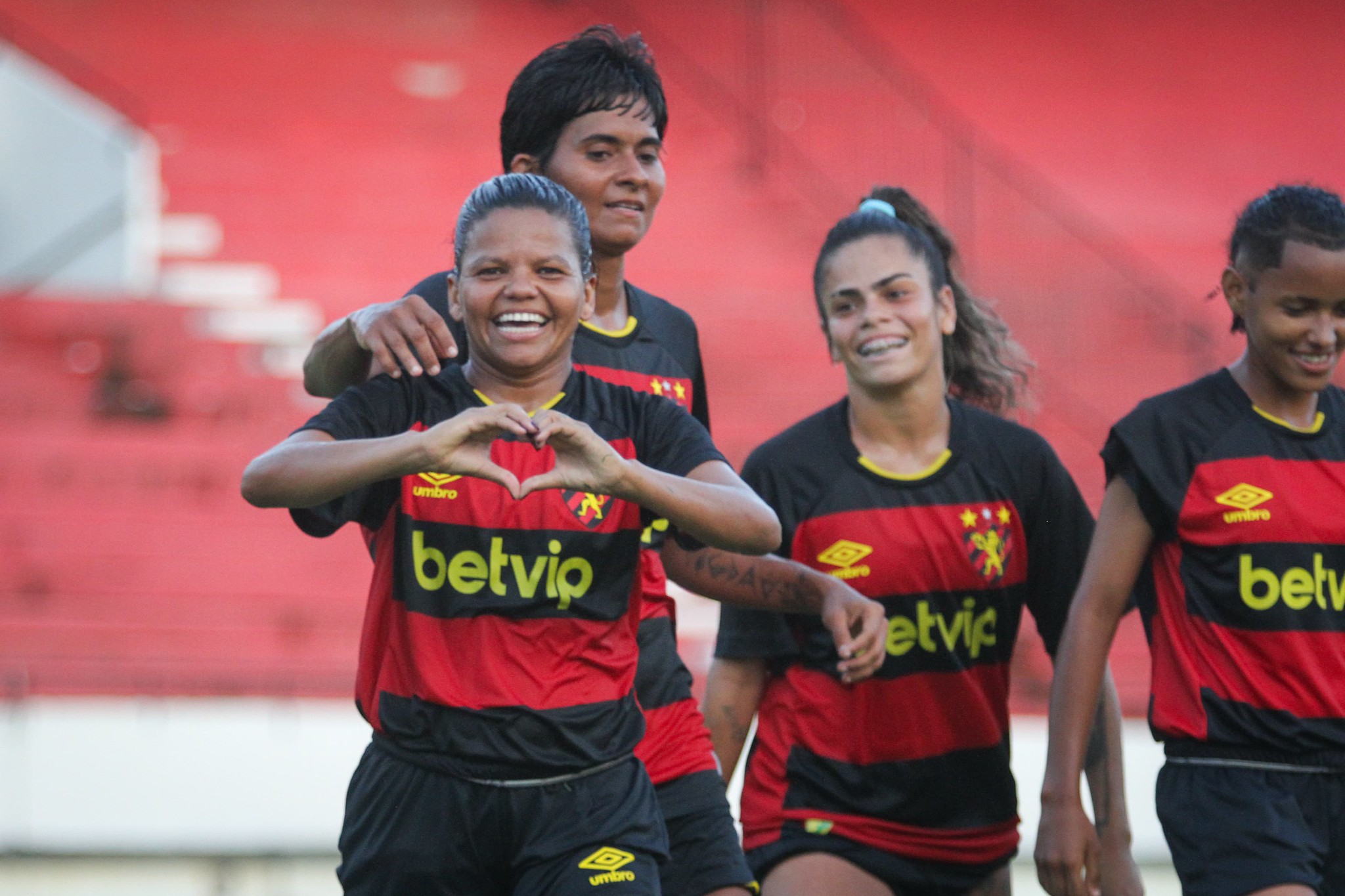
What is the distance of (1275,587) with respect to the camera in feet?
9.38

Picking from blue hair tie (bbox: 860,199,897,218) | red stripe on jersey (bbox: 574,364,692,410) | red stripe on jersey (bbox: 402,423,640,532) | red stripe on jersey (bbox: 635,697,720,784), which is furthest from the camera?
blue hair tie (bbox: 860,199,897,218)

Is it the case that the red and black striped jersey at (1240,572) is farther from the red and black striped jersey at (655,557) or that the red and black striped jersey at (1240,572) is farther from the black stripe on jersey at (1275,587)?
the red and black striped jersey at (655,557)

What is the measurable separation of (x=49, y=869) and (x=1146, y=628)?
404cm

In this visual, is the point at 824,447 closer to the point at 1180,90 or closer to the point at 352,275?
the point at 352,275

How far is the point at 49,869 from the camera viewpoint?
5.37 m

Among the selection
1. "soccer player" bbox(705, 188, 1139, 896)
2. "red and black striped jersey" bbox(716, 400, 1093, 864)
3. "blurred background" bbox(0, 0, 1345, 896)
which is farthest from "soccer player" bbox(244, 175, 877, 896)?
"blurred background" bbox(0, 0, 1345, 896)

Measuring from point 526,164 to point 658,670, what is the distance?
43.7 inches

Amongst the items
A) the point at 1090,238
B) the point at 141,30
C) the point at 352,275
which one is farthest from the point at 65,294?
the point at 1090,238

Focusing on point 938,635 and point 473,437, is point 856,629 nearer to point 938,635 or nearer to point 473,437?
point 938,635

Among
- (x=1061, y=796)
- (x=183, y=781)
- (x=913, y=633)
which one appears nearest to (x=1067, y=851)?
(x=1061, y=796)

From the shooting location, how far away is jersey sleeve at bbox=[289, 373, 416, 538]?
7.88 feet

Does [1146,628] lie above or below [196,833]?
above

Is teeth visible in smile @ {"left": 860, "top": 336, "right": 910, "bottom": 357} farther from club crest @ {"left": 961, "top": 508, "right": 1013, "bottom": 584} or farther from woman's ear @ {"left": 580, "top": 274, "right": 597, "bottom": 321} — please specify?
woman's ear @ {"left": 580, "top": 274, "right": 597, "bottom": 321}

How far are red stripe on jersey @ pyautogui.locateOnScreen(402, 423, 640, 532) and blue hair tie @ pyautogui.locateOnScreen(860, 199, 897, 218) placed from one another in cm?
141
